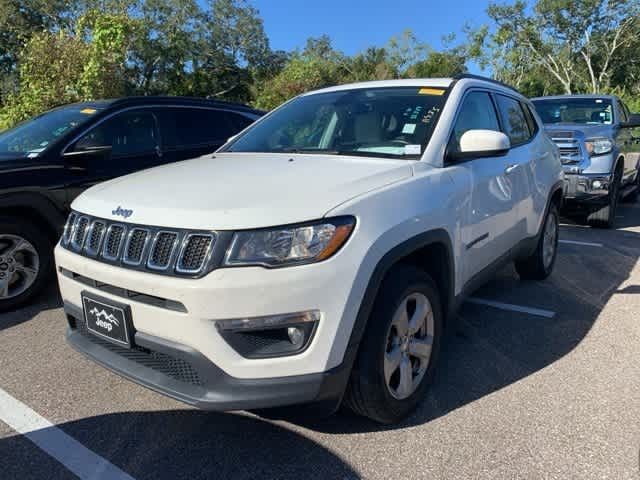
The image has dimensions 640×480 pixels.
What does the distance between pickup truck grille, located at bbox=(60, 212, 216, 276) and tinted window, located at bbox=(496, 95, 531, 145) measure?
9.50 feet

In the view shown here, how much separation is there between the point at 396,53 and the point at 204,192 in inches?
1704

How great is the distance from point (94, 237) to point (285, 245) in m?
1.03

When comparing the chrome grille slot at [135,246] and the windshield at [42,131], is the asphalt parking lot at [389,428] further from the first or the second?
the windshield at [42,131]

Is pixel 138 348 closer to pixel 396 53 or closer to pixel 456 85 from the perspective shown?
pixel 456 85

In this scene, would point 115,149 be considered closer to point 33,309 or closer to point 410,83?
point 33,309

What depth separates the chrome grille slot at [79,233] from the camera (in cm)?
263

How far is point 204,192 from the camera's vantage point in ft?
8.00

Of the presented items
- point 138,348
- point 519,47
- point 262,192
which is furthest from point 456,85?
point 519,47

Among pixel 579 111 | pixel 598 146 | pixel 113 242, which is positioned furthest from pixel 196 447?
pixel 579 111

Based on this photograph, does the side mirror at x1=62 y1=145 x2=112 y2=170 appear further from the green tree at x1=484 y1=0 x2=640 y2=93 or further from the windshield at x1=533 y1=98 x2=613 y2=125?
the green tree at x1=484 y1=0 x2=640 y2=93

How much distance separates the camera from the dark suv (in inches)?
169

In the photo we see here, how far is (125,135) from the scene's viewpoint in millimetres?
5090

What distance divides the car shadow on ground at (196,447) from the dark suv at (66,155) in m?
2.11

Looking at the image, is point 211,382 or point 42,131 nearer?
point 211,382
